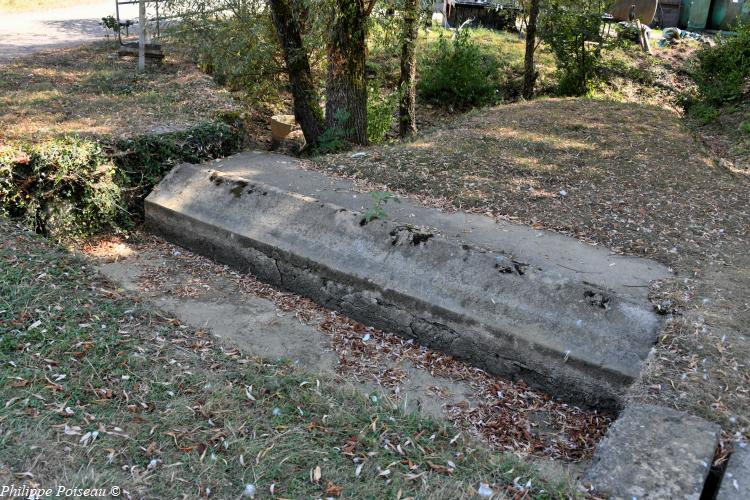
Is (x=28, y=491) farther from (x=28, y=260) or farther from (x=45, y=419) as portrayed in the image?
(x=28, y=260)

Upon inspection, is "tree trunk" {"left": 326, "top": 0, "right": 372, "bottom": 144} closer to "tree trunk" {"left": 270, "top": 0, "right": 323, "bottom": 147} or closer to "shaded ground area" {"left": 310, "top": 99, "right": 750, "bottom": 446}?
"tree trunk" {"left": 270, "top": 0, "right": 323, "bottom": 147}

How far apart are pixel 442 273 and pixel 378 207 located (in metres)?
1.00

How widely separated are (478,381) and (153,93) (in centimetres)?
609

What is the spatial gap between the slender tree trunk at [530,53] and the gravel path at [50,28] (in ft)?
25.7

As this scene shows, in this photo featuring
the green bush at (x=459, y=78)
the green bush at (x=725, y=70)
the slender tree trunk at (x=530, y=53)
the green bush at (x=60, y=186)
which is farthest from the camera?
the green bush at (x=459, y=78)

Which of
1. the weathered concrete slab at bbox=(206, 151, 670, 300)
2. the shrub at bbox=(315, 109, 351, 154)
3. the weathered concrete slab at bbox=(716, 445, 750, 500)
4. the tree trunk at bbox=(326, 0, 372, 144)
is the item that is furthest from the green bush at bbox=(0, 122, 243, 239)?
the weathered concrete slab at bbox=(716, 445, 750, 500)

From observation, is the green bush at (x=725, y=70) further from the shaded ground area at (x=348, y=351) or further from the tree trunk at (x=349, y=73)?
the shaded ground area at (x=348, y=351)

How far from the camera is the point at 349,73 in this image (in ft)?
27.6

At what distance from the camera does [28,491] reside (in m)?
2.82

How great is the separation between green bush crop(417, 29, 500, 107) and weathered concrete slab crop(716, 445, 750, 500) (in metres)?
9.37

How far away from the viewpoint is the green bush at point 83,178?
594cm

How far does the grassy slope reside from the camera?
3.07 m

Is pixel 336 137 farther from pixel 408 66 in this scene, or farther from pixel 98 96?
pixel 98 96

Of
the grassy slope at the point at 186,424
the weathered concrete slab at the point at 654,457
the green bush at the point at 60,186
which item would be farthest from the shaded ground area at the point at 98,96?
the weathered concrete slab at the point at 654,457
